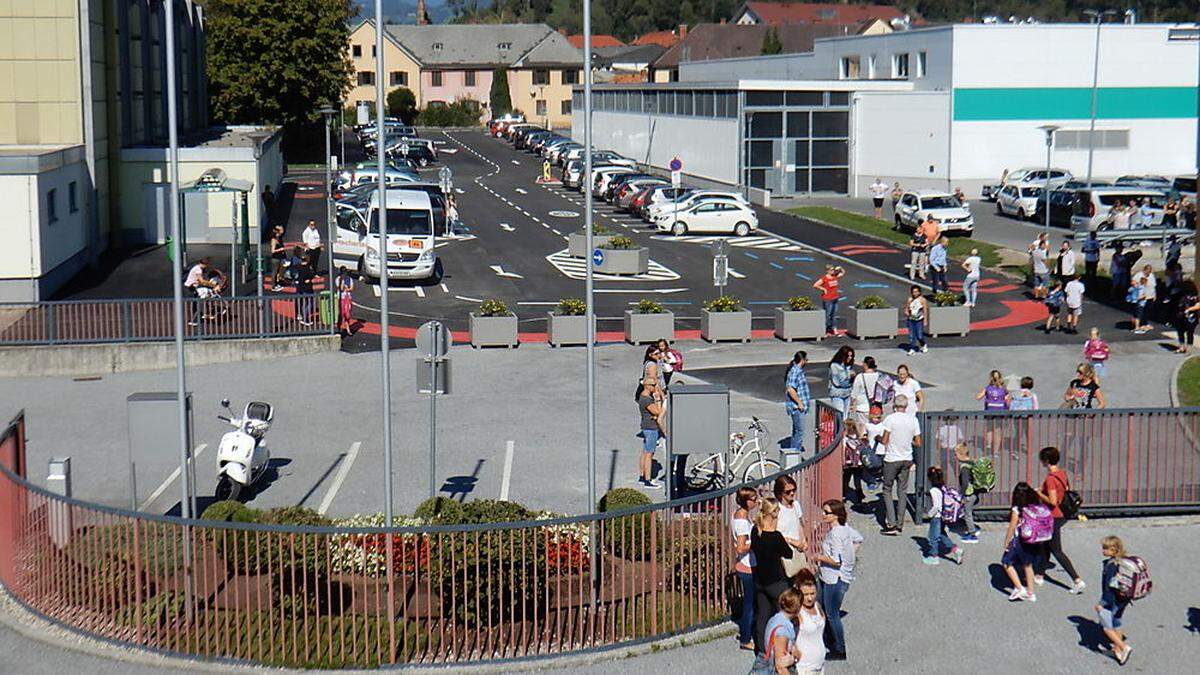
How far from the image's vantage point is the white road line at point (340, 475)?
19625 mm

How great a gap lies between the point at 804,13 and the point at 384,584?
16493 cm

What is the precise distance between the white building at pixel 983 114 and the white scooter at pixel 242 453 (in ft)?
148

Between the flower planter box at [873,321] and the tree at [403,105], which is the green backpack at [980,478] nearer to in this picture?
the flower planter box at [873,321]

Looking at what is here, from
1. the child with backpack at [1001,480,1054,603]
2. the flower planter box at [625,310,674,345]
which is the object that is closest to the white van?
the flower planter box at [625,310,674,345]

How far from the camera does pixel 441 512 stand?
16.2m

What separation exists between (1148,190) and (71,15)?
110ft

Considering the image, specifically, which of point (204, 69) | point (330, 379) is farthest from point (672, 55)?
point (330, 379)

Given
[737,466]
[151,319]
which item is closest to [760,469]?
[737,466]

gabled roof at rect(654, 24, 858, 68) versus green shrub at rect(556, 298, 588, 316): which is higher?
gabled roof at rect(654, 24, 858, 68)

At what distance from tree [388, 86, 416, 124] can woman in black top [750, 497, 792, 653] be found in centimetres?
11023

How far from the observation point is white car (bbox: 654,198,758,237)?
50.2 metres

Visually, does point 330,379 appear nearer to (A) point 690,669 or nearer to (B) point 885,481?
(B) point 885,481

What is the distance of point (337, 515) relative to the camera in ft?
62.5

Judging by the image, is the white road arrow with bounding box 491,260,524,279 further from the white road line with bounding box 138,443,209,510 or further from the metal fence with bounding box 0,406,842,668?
the metal fence with bounding box 0,406,842,668
